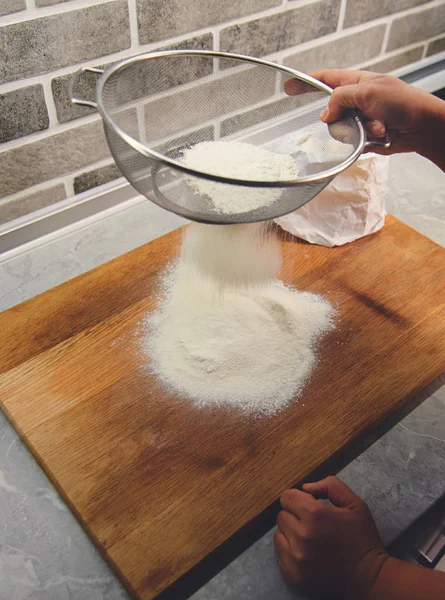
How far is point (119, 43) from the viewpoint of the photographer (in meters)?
1.03

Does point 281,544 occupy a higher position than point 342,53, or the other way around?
point 342,53

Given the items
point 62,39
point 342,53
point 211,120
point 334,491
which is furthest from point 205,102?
point 334,491

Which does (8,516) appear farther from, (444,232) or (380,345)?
(444,232)

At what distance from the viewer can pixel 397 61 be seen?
5.22 ft

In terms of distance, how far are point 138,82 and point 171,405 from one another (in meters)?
0.52

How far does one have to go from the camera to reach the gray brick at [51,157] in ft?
3.35

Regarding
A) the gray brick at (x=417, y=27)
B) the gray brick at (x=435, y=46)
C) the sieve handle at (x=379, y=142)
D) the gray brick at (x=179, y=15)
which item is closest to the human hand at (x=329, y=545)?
the sieve handle at (x=379, y=142)

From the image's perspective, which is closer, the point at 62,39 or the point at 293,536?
the point at 293,536

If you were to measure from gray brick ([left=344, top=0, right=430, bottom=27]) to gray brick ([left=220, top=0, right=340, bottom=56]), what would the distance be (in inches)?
1.9

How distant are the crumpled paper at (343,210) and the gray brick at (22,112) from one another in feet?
1.49

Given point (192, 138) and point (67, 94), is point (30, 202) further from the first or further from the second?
point (192, 138)

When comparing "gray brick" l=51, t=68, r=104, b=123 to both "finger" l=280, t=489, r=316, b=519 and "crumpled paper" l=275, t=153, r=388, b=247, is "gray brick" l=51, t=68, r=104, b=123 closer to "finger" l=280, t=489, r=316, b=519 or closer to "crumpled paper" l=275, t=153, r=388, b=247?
"crumpled paper" l=275, t=153, r=388, b=247

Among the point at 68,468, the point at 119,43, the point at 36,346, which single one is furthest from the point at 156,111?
the point at 68,468

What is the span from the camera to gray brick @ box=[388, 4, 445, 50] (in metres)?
1.52
